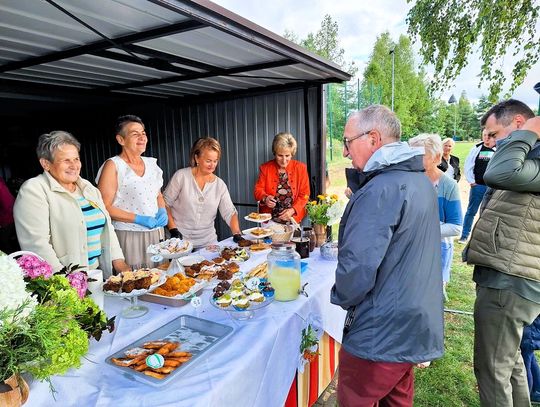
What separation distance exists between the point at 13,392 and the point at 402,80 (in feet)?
86.2

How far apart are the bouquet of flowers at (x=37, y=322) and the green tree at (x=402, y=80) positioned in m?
23.3

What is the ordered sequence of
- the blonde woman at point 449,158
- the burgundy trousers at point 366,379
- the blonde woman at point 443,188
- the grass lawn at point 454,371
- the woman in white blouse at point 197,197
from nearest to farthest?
the burgundy trousers at point 366,379 < the grass lawn at point 454,371 < the blonde woman at point 443,188 < the woman in white blouse at point 197,197 < the blonde woman at point 449,158

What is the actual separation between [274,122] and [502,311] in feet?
11.7

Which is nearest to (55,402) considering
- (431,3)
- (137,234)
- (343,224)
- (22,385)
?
(22,385)

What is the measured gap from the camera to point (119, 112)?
6.08 metres

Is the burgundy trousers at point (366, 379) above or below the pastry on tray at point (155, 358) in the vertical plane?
below

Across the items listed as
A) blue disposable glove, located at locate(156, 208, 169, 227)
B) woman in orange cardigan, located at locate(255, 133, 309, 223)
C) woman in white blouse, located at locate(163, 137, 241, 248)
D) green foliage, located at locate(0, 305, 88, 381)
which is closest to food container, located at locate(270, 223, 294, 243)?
woman in white blouse, located at locate(163, 137, 241, 248)

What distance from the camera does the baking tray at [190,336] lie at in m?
1.31

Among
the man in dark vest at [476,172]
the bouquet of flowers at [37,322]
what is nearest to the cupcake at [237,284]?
the bouquet of flowers at [37,322]

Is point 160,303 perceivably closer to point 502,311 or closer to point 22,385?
point 22,385

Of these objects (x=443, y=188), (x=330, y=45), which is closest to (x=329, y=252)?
(x=443, y=188)

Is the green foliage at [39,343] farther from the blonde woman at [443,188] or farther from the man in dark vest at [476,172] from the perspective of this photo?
the man in dark vest at [476,172]

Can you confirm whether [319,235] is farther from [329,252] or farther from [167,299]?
[167,299]

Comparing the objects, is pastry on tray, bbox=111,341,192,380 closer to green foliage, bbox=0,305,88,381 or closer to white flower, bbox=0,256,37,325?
green foliage, bbox=0,305,88,381
